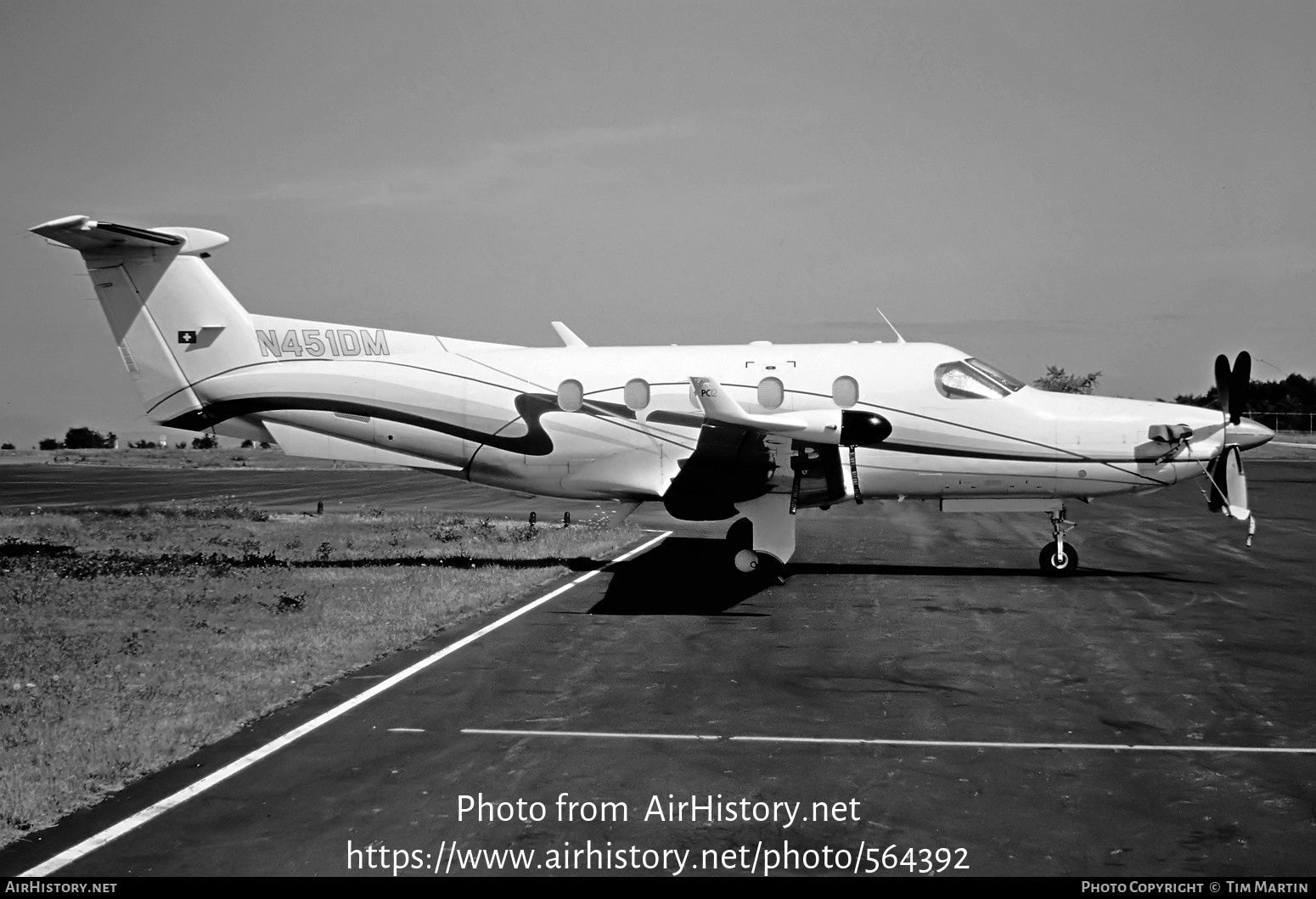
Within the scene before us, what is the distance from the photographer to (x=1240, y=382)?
1571 centimetres

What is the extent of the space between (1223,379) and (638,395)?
30.3ft

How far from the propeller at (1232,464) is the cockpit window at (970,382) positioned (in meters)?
3.09

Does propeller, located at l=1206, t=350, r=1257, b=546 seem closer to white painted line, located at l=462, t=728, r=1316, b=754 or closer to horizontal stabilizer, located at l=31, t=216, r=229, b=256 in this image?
white painted line, located at l=462, t=728, r=1316, b=754

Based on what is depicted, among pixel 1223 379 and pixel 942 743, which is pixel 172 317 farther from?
pixel 1223 379

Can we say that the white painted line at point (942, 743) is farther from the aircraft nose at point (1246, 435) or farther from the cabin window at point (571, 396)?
the aircraft nose at point (1246, 435)

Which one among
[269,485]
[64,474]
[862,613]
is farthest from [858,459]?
[64,474]

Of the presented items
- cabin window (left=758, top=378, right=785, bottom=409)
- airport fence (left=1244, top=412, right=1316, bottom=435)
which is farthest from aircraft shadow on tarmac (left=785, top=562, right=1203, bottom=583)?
airport fence (left=1244, top=412, right=1316, bottom=435)

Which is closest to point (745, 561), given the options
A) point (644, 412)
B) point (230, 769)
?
point (644, 412)

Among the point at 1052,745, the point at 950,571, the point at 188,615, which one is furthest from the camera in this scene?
the point at 950,571

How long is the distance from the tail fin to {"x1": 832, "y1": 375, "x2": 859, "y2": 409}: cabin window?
377 inches

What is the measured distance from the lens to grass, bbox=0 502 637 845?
316 inches

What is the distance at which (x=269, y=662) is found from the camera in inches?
431

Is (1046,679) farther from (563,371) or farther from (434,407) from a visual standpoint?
(434,407)

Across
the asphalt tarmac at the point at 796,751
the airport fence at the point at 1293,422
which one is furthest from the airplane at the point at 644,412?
the airport fence at the point at 1293,422
